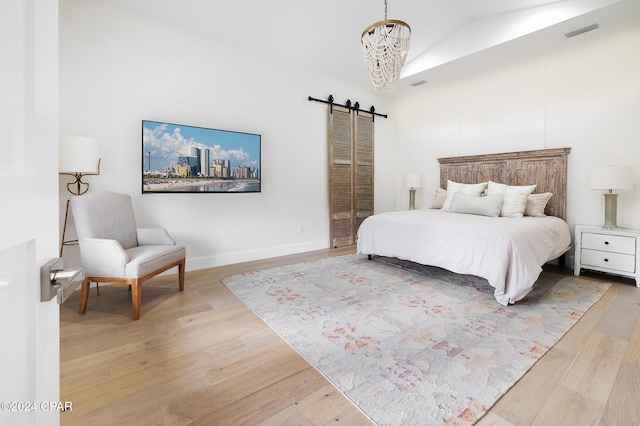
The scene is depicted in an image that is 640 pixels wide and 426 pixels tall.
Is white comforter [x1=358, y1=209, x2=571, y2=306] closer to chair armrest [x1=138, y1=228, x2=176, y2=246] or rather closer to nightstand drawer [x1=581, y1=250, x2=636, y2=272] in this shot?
nightstand drawer [x1=581, y1=250, x2=636, y2=272]

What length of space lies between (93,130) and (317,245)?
3.21m

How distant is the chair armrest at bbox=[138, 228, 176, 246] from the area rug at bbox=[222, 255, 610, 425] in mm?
723

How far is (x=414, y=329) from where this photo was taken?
84.4 inches

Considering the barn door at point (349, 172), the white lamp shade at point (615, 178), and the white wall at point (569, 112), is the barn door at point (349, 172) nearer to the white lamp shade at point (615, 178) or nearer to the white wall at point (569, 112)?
the white wall at point (569, 112)

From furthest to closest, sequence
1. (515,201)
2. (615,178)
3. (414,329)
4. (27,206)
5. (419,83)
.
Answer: (419,83) → (515,201) → (615,178) → (414,329) → (27,206)

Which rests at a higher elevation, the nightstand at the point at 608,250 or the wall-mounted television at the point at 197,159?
the wall-mounted television at the point at 197,159

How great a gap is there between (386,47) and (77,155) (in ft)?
9.17

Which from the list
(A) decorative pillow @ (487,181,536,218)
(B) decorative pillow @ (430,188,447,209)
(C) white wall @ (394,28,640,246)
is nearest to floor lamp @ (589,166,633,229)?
(C) white wall @ (394,28,640,246)

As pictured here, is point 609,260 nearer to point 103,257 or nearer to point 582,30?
point 582,30

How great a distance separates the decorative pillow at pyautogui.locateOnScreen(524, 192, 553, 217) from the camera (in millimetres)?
3785

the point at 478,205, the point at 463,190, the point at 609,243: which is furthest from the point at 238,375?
the point at 609,243

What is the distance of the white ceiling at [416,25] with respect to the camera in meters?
3.17

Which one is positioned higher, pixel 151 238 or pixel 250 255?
pixel 151 238

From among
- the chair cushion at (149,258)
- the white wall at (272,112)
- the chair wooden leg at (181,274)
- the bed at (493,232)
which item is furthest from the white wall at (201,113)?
the bed at (493,232)
